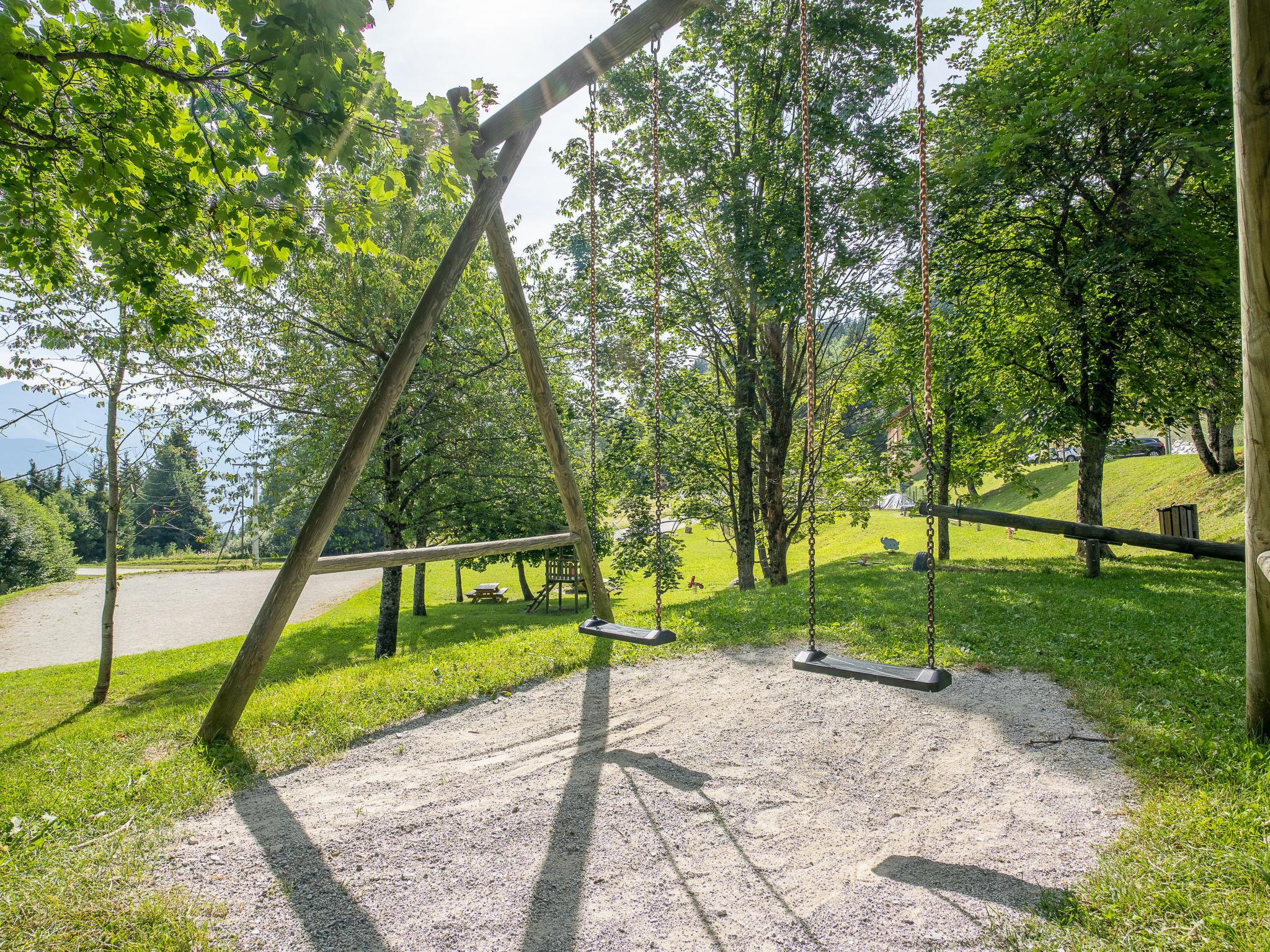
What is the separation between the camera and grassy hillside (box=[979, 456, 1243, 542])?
589 inches

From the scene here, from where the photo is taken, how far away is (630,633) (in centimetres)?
476

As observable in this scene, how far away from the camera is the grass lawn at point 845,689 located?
2.51 metres

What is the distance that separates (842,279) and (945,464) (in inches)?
263

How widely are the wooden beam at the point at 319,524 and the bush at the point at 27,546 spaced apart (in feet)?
92.8

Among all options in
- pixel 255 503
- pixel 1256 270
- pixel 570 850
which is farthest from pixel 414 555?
pixel 255 503

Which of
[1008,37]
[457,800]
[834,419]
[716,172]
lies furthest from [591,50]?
[1008,37]

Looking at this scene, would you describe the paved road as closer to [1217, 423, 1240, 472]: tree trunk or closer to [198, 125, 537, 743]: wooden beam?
[198, 125, 537, 743]: wooden beam

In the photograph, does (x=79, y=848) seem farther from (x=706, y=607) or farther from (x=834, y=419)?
(x=834, y=419)

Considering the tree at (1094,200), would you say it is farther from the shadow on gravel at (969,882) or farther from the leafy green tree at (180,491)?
the leafy green tree at (180,491)

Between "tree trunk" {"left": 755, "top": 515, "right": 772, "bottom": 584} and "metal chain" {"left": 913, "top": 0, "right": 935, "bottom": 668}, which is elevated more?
"metal chain" {"left": 913, "top": 0, "right": 935, "bottom": 668}

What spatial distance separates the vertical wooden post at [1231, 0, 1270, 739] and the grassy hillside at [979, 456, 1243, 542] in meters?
11.6

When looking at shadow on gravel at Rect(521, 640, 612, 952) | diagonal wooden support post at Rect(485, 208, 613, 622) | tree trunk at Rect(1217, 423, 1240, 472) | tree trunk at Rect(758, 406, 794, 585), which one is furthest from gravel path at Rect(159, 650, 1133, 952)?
tree trunk at Rect(1217, 423, 1240, 472)

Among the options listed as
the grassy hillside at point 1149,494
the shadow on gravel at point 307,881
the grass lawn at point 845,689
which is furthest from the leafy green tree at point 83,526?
the grassy hillside at point 1149,494

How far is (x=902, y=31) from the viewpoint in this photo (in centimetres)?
1114
